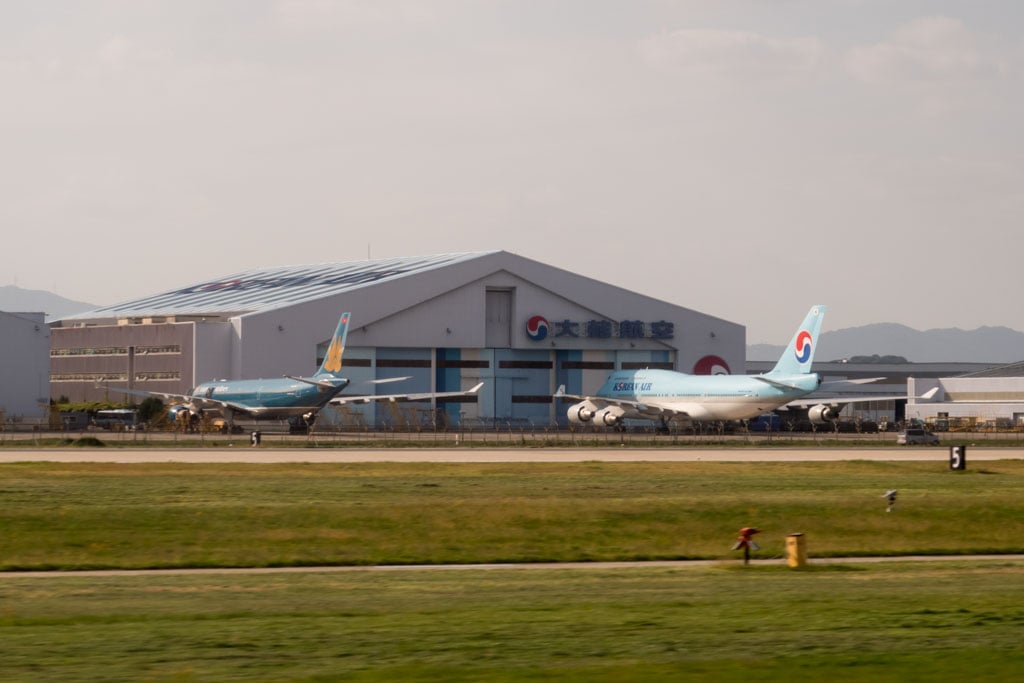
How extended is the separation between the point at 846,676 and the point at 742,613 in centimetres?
481

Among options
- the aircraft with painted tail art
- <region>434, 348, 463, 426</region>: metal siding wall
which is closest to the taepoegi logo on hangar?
<region>434, 348, 463, 426</region>: metal siding wall

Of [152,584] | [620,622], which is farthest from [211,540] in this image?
[620,622]

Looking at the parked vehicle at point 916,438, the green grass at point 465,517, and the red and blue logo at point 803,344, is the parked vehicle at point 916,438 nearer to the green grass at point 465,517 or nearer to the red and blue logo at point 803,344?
the red and blue logo at point 803,344

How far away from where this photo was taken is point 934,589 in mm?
24828

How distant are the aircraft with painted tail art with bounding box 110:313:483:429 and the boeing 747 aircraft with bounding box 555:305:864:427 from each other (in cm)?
1441

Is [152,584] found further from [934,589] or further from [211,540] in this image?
[934,589]

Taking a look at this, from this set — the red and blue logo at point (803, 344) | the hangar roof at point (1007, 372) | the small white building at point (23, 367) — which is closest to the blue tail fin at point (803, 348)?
the red and blue logo at point (803, 344)

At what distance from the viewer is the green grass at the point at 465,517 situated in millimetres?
32125

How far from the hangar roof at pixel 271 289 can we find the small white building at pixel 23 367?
536 inches

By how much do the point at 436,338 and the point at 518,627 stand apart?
101 m

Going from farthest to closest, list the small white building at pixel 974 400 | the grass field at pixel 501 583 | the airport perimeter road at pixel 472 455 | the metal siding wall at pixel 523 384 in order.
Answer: the metal siding wall at pixel 523 384
the small white building at pixel 974 400
the airport perimeter road at pixel 472 455
the grass field at pixel 501 583

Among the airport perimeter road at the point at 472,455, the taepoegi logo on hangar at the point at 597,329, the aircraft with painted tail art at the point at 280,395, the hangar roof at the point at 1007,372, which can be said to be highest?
the taepoegi logo on hangar at the point at 597,329

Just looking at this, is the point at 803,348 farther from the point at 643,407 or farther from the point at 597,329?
the point at 597,329

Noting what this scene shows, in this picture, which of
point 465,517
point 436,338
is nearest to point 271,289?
point 436,338
